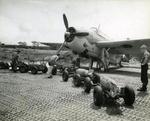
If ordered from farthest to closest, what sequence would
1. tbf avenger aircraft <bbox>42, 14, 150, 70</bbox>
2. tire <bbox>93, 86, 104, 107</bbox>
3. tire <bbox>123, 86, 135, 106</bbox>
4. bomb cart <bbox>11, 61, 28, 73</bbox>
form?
tbf avenger aircraft <bbox>42, 14, 150, 70</bbox>, bomb cart <bbox>11, 61, 28, 73</bbox>, tire <bbox>123, 86, 135, 106</bbox>, tire <bbox>93, 86, 104, 107</bbox>

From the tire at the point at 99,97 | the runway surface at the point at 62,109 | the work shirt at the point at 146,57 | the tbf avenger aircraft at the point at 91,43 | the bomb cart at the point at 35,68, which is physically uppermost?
the tbf avenger aircraft at the point at 91,43

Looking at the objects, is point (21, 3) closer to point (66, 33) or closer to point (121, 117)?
point (121, 117)

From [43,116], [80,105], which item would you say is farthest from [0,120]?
[80,105]

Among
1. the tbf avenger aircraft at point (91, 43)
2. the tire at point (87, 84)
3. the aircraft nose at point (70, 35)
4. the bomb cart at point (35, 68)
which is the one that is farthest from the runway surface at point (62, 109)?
the tbf avenger aircraft at point (91, 43)

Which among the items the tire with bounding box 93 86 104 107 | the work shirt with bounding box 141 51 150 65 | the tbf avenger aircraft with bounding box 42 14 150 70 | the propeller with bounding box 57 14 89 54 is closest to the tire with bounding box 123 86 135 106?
the tire with bounding box 93 86 104 107

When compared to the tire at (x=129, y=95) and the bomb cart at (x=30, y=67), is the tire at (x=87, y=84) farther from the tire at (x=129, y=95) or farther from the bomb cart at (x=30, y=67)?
the bomb cart at (x=30, y=67)

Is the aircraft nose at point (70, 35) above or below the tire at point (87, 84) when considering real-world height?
above

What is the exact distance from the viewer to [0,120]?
4.84 m

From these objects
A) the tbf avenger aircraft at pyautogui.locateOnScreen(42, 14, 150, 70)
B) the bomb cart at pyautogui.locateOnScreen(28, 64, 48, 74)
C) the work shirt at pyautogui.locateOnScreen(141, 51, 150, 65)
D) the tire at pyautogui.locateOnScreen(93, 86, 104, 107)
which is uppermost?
the tbf avenger aircraft at pyautogui.locateOnScreen(42, 14, 150, 70)

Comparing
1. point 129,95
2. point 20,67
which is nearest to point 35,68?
point 20,67

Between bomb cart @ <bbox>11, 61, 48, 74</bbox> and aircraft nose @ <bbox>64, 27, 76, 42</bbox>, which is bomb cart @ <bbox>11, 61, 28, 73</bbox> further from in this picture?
aircraft nose @ <bbox>64, 27, 76, 42</bbox>

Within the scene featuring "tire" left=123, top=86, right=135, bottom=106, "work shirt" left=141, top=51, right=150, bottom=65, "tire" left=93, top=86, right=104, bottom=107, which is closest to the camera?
"tire" left=93, top=86, right=104, bottom=107

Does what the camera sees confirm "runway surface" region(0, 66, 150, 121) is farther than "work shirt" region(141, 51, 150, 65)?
No

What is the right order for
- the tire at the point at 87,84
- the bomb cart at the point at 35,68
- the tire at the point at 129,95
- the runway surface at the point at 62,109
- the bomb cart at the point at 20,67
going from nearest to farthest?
the runway surface at the point at 62,109 → the tire at the point at 129,95 → the tire at the point at 87,84 → the bomb cart at the point at 35,68 → the bomb cart at the point at 20,67
